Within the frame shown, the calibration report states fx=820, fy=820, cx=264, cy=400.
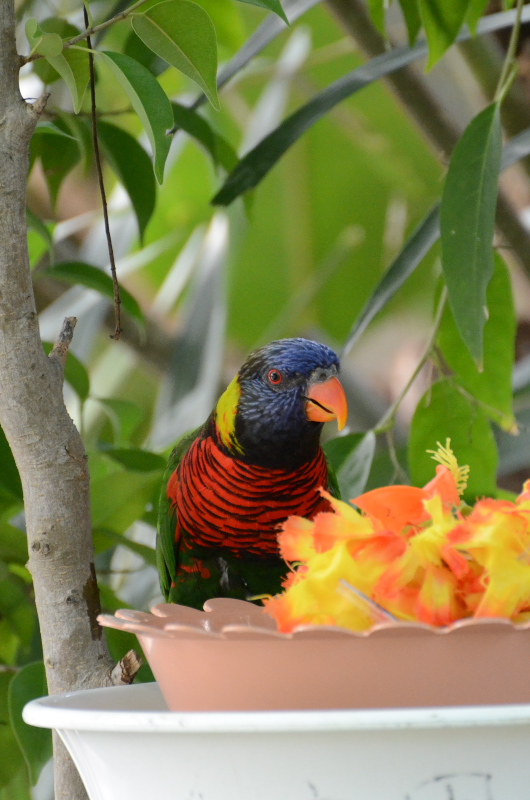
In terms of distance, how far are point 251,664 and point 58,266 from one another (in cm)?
77

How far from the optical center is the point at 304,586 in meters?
0.38

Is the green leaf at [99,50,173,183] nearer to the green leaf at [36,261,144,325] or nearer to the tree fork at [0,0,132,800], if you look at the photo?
the tree fork at [0,0,132,800]

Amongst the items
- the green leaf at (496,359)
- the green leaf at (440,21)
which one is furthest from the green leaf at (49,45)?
the green leaf at (496,359)

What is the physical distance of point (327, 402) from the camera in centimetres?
95

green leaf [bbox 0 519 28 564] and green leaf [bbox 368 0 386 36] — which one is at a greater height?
green leaf [bbox 368 0 386 36]

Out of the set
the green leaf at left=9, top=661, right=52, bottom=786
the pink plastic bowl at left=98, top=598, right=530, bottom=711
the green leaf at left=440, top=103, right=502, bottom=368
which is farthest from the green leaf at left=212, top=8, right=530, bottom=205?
the pink plastic bowl at left=98, top=598, right=530, bottom=711

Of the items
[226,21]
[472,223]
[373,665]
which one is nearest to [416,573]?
[373,665]

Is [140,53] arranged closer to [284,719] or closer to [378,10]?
[378,10]

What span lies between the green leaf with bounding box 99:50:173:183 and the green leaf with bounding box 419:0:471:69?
0.43 m

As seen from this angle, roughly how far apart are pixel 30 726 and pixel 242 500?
1.20 ft

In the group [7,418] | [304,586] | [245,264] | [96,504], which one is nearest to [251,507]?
[96,504]

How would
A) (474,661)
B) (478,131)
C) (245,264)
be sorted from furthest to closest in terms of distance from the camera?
(245,264) < (478,131) < (474,661)

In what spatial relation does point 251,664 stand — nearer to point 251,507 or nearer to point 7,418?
point 7,418

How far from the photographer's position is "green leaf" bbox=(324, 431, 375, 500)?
0.95 m
